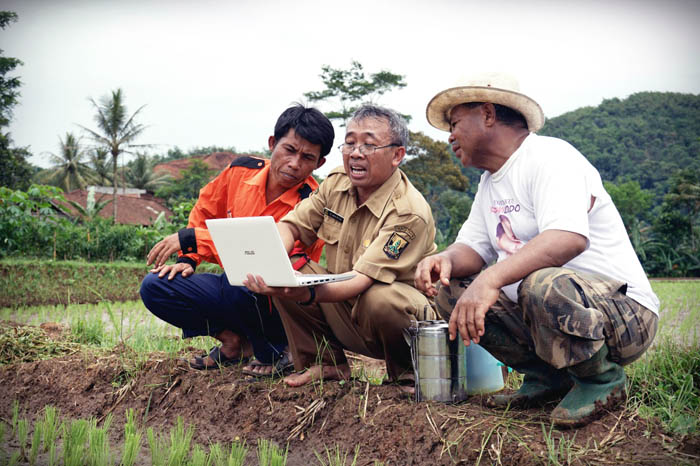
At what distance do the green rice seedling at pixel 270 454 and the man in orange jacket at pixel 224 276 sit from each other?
708mm

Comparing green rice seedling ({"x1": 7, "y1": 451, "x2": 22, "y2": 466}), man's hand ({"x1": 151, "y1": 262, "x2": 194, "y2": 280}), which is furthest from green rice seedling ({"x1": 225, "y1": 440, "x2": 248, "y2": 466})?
man's hand ({"x1": 151, "y1": 262, "x2": 194, "y2": 280})

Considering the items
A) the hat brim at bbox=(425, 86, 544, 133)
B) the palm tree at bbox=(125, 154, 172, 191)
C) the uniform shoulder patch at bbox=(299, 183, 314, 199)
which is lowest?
the uniform shoulder patch at bbox=(299, 183, 314, 199)

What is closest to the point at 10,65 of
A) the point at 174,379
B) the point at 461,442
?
the point at 174,379

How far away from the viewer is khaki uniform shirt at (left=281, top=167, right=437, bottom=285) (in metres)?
2.74

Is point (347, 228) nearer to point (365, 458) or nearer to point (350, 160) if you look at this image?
point (350, 160)

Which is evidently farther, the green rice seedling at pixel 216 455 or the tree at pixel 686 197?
the tree at pixel 686 197

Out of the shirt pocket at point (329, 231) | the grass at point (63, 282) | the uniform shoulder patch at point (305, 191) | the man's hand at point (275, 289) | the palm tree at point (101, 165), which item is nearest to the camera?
the man's hand at point (275, 289)

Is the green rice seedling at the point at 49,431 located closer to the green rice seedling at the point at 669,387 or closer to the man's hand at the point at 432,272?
the man's hand at the point at 432,272

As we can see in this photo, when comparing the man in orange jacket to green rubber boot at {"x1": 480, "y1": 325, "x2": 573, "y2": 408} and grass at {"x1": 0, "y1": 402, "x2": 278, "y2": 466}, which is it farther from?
green rubber boot at {"x1": 480, "y1": 325, "x2": 573, "y2": 408}

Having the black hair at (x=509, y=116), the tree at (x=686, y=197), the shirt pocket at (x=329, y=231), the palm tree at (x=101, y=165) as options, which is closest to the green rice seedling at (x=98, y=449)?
the shirt pocket at (x=329, y=231)

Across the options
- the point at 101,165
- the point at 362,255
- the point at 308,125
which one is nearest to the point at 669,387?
the point at 362,255

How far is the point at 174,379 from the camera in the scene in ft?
10.7

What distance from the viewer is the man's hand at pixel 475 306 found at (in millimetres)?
2070

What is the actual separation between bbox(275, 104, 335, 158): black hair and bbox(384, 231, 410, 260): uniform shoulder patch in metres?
0.88
